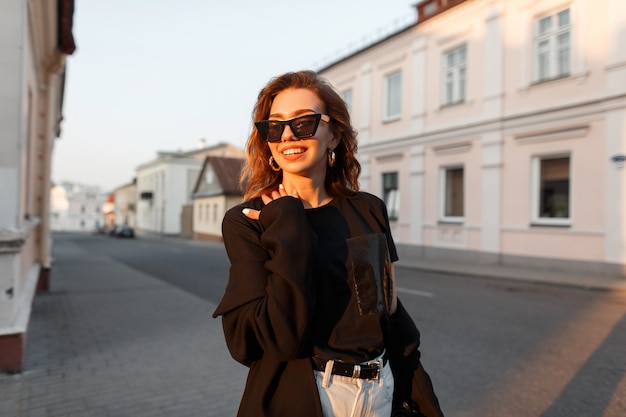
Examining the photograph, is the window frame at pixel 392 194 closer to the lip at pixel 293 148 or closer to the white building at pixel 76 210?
the lip at pixel 293 148

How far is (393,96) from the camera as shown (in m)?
19.8

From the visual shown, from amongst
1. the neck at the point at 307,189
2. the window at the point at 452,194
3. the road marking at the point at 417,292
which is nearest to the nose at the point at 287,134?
the neck at the point at 307,189

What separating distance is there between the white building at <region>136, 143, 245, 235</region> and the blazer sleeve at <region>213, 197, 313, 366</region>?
48.5 metres

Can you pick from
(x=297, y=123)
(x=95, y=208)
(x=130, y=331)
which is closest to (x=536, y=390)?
(x=297, y=123)

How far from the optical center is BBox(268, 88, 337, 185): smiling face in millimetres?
1526

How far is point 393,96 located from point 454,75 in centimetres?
357

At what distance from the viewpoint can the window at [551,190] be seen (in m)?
13.0

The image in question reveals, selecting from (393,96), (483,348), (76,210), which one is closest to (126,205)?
(76,210)

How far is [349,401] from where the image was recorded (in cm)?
137

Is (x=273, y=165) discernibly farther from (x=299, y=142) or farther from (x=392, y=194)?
(x=392, y=194)

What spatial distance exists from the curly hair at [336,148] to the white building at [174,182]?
4810 centimetres

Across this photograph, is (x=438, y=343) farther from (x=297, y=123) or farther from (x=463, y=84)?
(x=463, y=84)

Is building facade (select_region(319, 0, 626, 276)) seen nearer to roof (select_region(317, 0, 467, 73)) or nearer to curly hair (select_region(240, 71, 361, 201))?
roof (select_region(317, 0, 467, 73))

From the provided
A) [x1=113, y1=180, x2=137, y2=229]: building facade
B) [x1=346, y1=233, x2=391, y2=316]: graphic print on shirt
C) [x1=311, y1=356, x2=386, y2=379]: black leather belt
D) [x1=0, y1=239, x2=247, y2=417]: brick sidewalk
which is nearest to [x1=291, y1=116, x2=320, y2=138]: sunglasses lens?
[x1=346, y1=233, x2=391, y2=316]: graphic print on shirt
